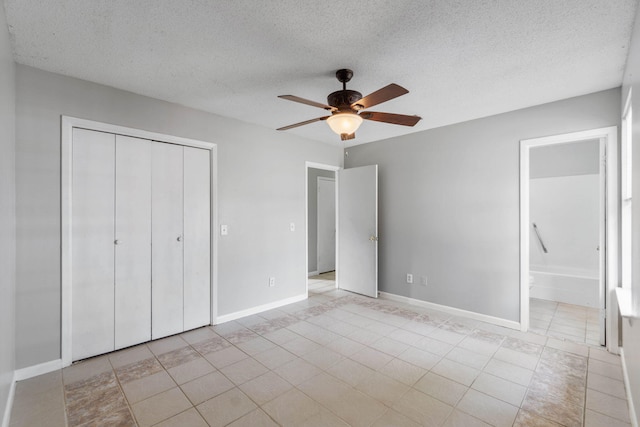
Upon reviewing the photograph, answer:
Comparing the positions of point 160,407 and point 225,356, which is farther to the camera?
point 225,356

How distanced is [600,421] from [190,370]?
9.48 ft

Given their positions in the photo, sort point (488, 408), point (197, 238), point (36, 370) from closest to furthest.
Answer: point (488, 408)
point (36, 370)
point (197, 238)

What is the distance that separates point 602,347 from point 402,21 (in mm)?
3451

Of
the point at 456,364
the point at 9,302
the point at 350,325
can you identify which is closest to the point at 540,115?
the point at 456,364

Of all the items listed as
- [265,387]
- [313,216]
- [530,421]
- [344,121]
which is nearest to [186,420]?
[265,387]

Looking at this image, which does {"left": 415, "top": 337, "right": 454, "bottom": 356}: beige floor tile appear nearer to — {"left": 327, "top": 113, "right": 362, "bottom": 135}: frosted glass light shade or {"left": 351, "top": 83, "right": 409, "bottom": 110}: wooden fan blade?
{"left": 327, "top": 113, "right": 362, "bottom": 135}: frosted glass light shade

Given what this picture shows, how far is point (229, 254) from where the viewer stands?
3.49 m

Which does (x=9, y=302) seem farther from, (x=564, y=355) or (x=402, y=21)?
(x=564, y=355)

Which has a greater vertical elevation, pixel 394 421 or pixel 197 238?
pixel 197 238

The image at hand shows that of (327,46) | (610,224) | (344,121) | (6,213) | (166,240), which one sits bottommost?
(166,240)

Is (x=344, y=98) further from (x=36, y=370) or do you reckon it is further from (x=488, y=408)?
(x=36, y=370)

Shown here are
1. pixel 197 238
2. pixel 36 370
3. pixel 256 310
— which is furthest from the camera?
pixel 256 310

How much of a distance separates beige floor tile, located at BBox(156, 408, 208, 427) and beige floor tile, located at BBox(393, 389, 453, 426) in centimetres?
126

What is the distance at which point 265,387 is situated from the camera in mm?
2160
